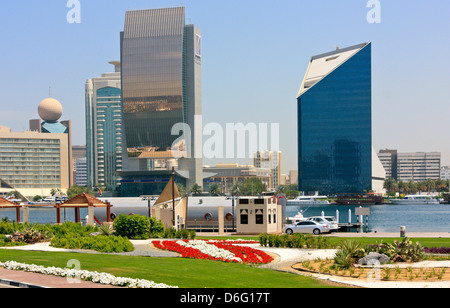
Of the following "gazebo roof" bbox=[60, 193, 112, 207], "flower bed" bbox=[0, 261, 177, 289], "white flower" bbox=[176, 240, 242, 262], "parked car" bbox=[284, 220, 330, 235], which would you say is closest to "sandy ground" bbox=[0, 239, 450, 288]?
"white flower" bbox=[176, 240, 242, 262]

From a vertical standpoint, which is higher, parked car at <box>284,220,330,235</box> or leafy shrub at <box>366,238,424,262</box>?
leafy shrub at <box>366,238,424,262</box>

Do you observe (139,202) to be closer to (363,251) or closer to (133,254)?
(133,254)

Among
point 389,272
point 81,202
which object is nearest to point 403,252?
point 389,272

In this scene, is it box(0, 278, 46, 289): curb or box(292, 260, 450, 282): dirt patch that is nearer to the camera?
box(0, 278, 46, 289): curb

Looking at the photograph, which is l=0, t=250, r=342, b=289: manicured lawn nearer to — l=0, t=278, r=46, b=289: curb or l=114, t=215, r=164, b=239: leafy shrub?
l=0, t=278, r=46, b=289: curb

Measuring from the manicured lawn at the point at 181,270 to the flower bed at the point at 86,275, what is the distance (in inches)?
33.0

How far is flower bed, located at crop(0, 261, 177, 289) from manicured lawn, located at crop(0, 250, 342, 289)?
0.84m

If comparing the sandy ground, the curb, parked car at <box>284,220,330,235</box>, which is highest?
the curb

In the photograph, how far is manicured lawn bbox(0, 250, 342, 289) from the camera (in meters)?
22.9

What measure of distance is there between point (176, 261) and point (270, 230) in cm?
2942

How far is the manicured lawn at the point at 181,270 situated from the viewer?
75.0ft

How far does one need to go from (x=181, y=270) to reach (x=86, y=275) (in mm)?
4251

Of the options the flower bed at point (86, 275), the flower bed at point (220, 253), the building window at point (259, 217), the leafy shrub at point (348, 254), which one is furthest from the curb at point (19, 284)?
the building window at point (259, 217)

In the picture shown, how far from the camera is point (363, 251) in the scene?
30344mm
